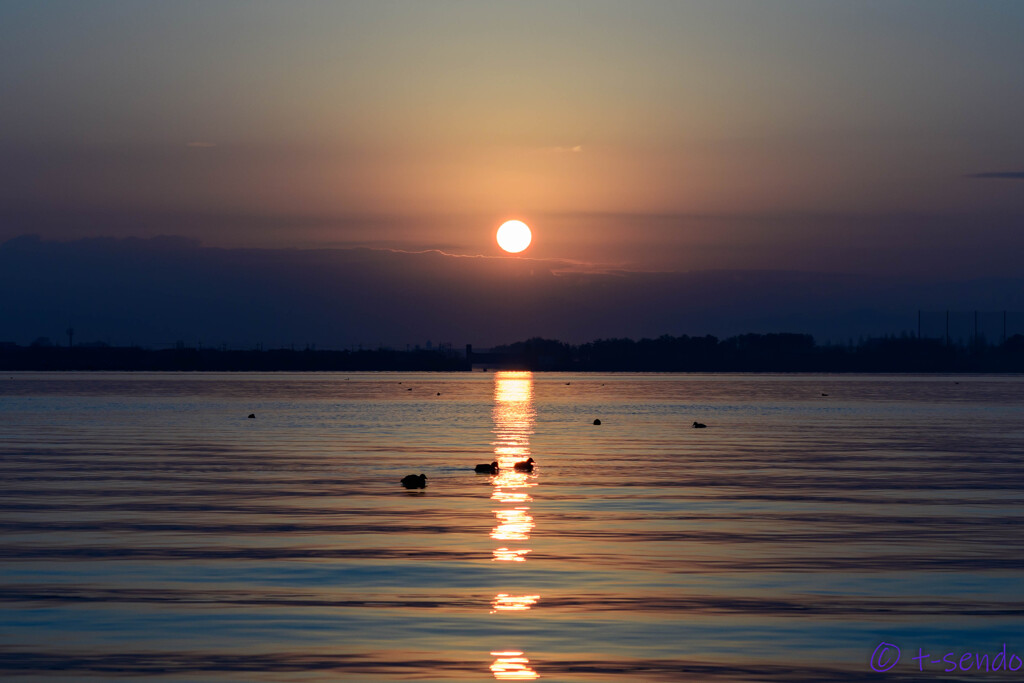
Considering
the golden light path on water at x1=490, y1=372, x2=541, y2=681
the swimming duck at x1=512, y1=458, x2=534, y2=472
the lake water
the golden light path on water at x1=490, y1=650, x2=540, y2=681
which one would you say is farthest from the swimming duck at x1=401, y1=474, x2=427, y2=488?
the golden light path on water at x1=490, y1=650, x2=540, y2=681

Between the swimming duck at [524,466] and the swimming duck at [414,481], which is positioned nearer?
the swimming duck at [414,481]

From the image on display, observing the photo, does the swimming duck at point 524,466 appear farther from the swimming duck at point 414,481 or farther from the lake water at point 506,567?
the swimming duck at point 414,481

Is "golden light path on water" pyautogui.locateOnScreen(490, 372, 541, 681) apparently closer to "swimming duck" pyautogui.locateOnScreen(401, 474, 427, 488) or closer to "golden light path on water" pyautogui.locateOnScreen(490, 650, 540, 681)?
"golden light path on water" pyautogui.locateOnScreen(490, 650, 540, 681)

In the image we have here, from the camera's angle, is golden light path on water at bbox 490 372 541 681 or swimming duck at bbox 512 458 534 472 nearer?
golden light path on water at bbox 490 372 541 681

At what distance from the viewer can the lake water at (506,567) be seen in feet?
55.7

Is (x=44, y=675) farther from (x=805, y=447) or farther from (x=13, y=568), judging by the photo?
(x=805, y=447)

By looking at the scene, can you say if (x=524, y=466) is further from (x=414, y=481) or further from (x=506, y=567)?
(x=506, y=567)

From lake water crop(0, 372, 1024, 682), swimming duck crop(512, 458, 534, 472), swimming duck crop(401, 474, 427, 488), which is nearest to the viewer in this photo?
lake water crop(0, 372, 1024, 682)

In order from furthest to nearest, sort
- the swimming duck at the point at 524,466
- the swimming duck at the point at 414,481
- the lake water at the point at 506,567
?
the swimming duck at the point at 524,466
the swimming duck at the point at 414,481
the lake water at the point at 506,567

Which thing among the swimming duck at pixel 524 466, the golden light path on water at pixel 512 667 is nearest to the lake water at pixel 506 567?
the golden light path on water at pixel 512 667

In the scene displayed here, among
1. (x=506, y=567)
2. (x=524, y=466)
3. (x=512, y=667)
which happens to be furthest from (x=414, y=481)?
(x=512, y=667)

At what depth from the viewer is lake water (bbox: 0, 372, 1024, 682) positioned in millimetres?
16969

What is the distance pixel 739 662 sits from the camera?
16.7 m

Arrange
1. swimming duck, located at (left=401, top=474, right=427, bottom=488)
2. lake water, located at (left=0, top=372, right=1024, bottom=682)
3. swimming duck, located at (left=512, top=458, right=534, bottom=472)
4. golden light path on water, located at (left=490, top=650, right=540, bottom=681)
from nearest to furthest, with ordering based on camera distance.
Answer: golden light path on water, located at (left=490, top=650, right=540, bottom=681), lake water, located at (left=0, top=372, right=1024, bottom=682), swimming duck, located at (left=401, top=474, right=427, bottom=488), swimming duck, located at (left=512, top=458, right=534, bottom=472)
